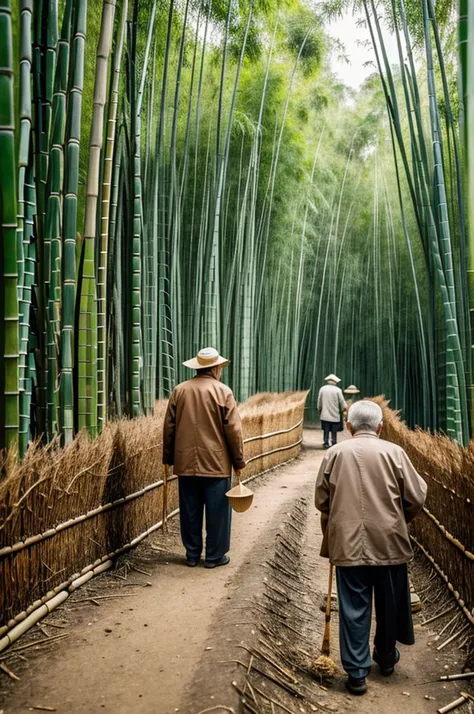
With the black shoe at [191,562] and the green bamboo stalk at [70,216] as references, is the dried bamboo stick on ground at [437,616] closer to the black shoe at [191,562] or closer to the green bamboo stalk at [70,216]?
the black shoe at [191,562]

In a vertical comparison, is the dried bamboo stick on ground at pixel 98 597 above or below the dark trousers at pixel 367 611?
below

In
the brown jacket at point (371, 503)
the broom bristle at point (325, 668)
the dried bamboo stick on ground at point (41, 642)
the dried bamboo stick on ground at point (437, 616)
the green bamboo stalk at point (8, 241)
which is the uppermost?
the green bamboo stalk at point (8, 241)

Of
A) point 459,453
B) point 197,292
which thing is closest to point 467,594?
point 459,453

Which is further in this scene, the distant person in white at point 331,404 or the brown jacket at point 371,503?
the distant person in white at point 331,404

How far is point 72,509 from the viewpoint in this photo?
9.92 feet

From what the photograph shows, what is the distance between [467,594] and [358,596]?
70 cm

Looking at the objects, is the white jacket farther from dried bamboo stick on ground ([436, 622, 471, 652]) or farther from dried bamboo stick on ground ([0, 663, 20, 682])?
dried bamboo stick on ground ([0, 663, 20, 682])

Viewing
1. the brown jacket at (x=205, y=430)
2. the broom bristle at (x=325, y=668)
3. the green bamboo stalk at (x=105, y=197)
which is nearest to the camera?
the broom bristle at (x=325, y=668)

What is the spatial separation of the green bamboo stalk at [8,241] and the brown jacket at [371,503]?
3.77 feet

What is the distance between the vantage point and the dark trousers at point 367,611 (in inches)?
95.0

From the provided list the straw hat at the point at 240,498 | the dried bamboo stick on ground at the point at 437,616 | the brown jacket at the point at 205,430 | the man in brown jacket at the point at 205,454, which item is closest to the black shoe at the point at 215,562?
the man in brown jacket at the point at 205,454

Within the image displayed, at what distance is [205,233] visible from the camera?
26.2 feet

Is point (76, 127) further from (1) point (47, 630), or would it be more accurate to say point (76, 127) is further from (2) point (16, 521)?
(1) point (47, 630)

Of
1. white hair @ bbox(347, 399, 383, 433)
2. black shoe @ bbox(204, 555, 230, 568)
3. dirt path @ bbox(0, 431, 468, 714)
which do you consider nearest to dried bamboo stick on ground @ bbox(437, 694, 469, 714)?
dirt path @ bbox(0, 431, 468, 714)
